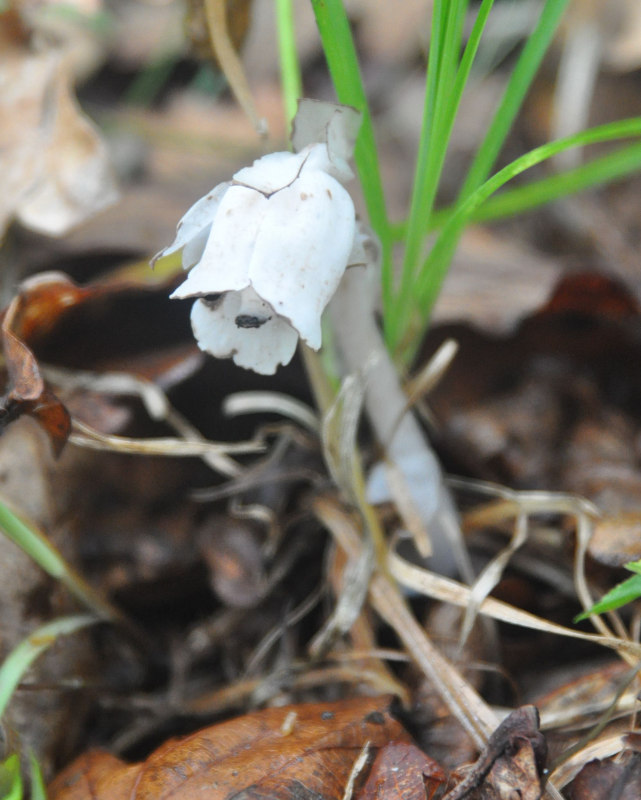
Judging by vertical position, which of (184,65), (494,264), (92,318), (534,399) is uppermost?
(184,65)

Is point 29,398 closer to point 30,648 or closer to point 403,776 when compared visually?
point 30,648

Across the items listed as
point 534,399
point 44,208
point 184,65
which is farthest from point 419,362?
point 184,65

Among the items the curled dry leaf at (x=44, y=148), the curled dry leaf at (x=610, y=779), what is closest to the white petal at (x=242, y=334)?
the curled dry leaf at (x=610, y=779)

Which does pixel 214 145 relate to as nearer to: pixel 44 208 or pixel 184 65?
pixel 184 65

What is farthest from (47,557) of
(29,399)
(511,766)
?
(511,766)

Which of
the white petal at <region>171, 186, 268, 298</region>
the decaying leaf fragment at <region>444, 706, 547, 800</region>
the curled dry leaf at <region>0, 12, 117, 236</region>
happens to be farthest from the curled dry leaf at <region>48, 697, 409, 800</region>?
the curled dry leaf at <region>0, 12, 117, 236</region>

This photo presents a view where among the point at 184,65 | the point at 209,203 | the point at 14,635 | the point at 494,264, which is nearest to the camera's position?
the point at 209,203
